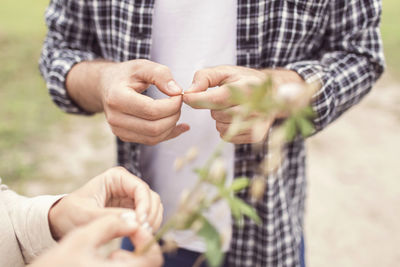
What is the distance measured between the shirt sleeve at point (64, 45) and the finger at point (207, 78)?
18.6 inches

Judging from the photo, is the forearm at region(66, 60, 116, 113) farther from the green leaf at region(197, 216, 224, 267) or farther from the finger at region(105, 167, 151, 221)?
the green leaf at region(197, 216, 224, 267)

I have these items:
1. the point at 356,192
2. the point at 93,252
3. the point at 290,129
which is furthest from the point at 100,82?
the point at 356,192

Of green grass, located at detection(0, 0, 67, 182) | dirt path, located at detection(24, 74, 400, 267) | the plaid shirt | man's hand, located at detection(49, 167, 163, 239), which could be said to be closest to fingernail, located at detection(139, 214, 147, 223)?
man's hand, located at detection(49, 167, 163, 239)

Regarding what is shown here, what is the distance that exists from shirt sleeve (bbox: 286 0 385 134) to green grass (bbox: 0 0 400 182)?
7.44ft

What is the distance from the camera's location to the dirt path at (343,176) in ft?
8.16

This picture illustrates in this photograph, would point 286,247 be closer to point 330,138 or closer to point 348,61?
point 348,61

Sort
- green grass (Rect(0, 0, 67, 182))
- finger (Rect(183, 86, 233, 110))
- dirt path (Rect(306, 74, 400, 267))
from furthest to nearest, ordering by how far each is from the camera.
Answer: green grass (Rect(0, 0, 67, 182)) < dirt path (Rect(306, 74, 400, 267)) < finger (Rect(183, 86, 233, 110))

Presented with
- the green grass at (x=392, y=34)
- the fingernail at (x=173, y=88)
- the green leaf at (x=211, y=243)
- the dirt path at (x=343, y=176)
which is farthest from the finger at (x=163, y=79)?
the green grass at (x=392, y=34)

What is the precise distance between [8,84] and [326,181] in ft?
10.3

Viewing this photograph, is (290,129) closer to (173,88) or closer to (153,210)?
(153,210)

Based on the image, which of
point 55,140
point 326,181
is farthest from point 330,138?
point 55,140

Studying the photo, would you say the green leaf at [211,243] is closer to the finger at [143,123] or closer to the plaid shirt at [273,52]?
the finger at [143,123]

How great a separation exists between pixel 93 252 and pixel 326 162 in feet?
9.38

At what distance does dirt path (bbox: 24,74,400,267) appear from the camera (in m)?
2.49
